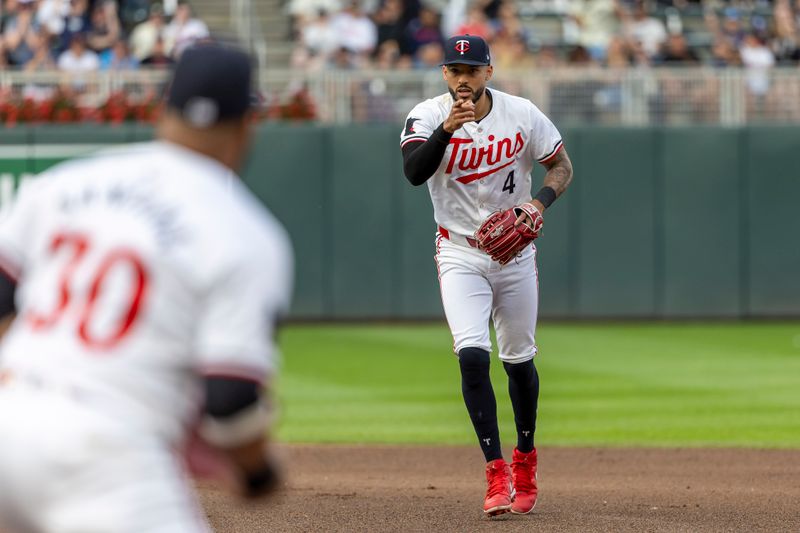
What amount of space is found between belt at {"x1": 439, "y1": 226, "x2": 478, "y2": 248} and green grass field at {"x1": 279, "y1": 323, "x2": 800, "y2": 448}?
299 centimetres

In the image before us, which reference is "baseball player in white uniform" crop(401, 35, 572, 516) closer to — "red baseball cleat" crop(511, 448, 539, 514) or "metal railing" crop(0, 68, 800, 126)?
"red baseball cleat" crop(511, 448, 539, 514)

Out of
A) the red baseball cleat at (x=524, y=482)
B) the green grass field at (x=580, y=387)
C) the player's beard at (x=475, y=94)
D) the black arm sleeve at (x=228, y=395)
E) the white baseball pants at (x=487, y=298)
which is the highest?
the player's beard at (x=475, y=94)

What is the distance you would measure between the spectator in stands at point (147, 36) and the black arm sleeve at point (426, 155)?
11266mm

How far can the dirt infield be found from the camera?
607 cm

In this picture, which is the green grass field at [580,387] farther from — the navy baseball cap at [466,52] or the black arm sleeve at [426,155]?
the navy baseball cap at [466,52]

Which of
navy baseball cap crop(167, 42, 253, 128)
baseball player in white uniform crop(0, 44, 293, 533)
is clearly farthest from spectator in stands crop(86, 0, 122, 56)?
baseball player in white uniform crop(0, 44, 293, 533)

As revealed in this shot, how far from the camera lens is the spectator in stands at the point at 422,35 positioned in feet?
57.1

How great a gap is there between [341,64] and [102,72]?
2844 millimetres

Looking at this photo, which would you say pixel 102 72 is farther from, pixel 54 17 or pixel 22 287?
pixel 22 287

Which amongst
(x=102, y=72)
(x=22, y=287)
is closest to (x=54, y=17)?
(x=102, y=72)

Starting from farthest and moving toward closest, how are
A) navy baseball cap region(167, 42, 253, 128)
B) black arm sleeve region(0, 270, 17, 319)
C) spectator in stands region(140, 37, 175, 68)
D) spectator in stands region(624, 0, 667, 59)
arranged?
spectator in stands region(624, 0, 667, 59), spectator in stands region(140, 37, 175, 68), black arm sleeve region(0, 270, 17, 319), navy baseball cap region(167, 42, 253, 128)

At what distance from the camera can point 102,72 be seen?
15.8 meters

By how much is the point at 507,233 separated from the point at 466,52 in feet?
2.71

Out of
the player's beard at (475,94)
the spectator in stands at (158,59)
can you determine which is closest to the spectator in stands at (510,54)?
the spectator in stands at (158,59)
